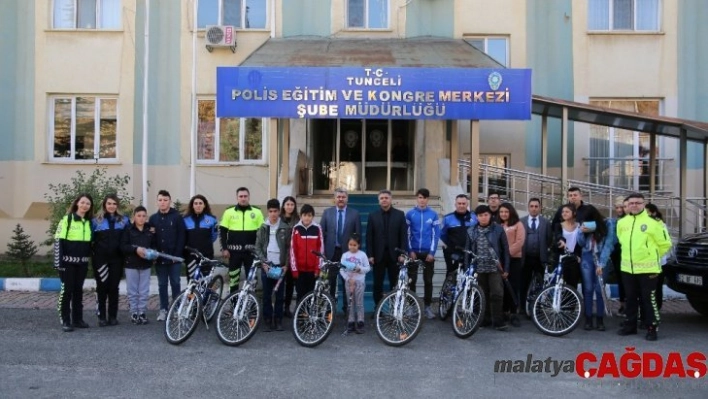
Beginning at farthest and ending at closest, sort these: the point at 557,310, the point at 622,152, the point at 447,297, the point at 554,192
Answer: the point at 622,152
the point at 554,192
the point at 447,297
the point at 557,310

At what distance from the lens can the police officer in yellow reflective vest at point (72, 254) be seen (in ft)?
25.4

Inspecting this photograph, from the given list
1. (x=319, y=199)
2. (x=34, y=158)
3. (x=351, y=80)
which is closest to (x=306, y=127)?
(x=319, y=199)

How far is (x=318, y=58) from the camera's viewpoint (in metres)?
11.7

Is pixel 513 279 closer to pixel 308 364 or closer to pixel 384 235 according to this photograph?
pixel 384 235

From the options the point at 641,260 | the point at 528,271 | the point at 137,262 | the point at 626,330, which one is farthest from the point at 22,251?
the point at 641,260

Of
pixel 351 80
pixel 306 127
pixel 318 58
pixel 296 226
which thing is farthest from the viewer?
pixel 306 127

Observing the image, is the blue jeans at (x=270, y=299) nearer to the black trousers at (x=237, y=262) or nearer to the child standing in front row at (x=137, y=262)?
the black trousers at (x=237, y=262)

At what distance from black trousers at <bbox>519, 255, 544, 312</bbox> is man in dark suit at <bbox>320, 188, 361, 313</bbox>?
92.3 inches

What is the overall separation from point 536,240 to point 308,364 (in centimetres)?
370

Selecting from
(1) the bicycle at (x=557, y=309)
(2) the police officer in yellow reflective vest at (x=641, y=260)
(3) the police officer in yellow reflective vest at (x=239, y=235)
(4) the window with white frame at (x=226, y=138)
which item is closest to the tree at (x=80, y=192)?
(4) the window with white frame at (x=226, y=138)

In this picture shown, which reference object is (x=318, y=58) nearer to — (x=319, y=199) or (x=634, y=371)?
(x=319, y=199)

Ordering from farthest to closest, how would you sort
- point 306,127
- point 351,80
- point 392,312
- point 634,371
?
point 306,127
point 351,80
point 392,312
point 634,371

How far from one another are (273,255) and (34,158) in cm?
922

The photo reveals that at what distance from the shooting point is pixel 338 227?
8.37m
